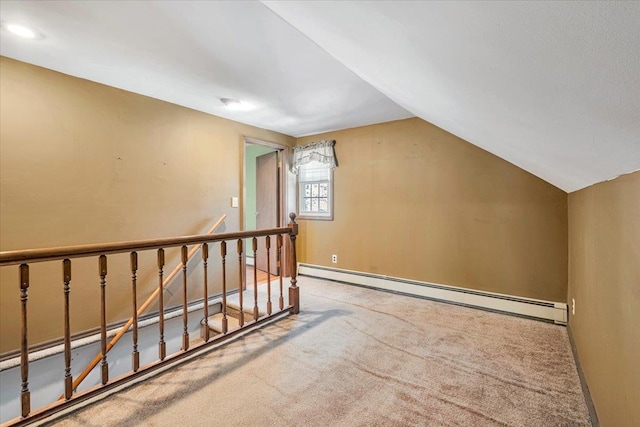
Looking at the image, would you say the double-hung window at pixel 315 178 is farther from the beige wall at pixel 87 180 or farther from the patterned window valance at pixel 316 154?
the beige wall at pixel 87 180

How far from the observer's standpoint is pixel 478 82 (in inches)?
40.9

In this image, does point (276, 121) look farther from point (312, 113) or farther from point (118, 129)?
point (118, 129)

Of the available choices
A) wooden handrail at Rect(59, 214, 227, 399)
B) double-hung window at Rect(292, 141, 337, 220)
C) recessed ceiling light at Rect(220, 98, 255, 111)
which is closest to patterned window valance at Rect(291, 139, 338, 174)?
double-hung window at Rect(292, 141, 337, 220)

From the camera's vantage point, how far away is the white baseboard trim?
9.72 feet

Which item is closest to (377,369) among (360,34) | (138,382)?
(138,382)

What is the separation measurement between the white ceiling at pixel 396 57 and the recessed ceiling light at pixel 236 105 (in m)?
0.12

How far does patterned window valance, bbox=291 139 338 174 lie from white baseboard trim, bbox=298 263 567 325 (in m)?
1.62

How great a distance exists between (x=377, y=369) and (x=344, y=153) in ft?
9.95

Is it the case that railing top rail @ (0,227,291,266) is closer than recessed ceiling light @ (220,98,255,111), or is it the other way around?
railing top rail @ (0,227,291,266)

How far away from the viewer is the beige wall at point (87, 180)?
235 cm

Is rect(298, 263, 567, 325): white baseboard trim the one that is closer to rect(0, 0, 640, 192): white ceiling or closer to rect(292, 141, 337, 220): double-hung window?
rect(292, 141, 337, 220): double-hung window

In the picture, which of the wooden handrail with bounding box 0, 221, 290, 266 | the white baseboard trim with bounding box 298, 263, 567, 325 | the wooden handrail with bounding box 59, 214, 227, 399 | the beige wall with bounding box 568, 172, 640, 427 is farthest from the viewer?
the white baseboard trim with bounding box 298, 263, 567, 325

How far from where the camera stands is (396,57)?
1196 millimetres

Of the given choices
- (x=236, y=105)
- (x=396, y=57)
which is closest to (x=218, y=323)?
(x=236, y=105)
